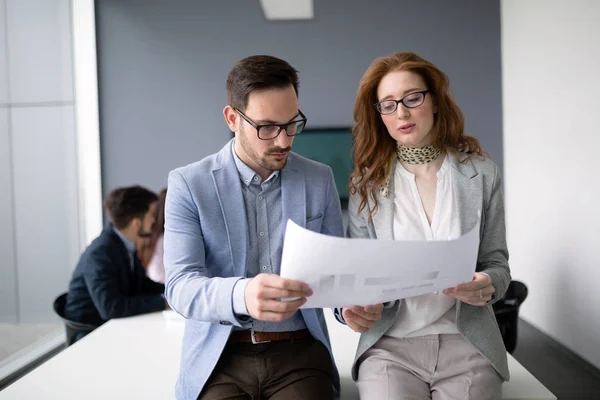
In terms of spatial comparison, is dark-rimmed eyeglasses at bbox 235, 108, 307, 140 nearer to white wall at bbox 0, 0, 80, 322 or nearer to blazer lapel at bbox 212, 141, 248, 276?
blazer lapel at bbox 212, 141, 248, 276

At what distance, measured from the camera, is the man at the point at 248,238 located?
1.59m

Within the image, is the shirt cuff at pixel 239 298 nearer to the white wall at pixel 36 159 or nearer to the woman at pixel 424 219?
the woman at pixel 424 219

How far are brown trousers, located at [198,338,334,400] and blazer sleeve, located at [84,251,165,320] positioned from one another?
1.51 meters

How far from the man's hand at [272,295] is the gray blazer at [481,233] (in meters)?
0.50

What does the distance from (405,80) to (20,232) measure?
3.49 m

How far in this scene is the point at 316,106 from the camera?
19.2ft

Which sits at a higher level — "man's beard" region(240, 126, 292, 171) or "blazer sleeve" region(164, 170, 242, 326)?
"man's beard" region(240, 126, 292, 171)

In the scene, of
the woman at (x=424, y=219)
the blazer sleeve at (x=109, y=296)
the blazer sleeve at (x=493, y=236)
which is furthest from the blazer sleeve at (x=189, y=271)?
the blazer sleeve at (x=109, y=296)

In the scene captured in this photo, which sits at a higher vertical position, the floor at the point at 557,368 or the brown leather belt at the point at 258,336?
the brown leather belt at the point at 258,336

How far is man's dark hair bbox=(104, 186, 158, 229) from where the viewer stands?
11.3 feet

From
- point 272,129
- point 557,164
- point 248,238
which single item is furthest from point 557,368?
point 272,129

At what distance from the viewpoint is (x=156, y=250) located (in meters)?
3.32

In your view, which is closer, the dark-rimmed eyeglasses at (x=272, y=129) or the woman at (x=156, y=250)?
the dark-rimmed eyeglasses at (x=272, y=129)

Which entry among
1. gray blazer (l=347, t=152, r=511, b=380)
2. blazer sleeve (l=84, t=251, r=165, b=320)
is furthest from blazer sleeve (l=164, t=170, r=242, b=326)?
blazer sleeve (l=84, t=251, r=165, b=320)
